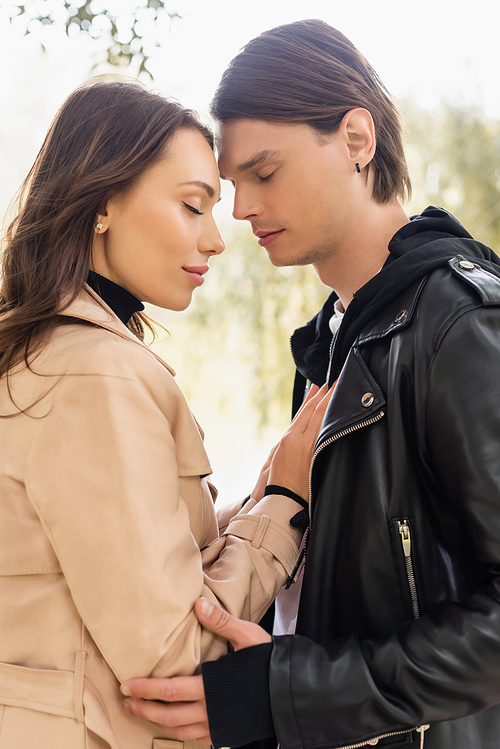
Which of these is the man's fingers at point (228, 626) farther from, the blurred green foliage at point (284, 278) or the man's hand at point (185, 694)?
the blurred green foliage at point (284, 278)

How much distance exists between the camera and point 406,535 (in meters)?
1.06

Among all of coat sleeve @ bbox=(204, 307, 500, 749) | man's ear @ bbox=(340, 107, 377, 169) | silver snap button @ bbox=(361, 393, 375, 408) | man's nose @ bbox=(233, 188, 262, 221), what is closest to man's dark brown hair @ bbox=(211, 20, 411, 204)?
man's ear @ bbox=(340, 107, 377, 169)

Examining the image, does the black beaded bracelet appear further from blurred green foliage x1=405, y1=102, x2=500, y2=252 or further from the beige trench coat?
blurred green foliage x1=405, y1=102, x2=500, y2=252

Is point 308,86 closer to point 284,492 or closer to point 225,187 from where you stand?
point 284,492

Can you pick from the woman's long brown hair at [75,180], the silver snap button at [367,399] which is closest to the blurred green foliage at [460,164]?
the woman's long brown hair at [75,180]

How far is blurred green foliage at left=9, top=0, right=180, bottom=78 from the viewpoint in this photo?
77.5 inches

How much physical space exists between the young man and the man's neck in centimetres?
19

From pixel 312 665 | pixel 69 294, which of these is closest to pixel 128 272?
pixel 69 294

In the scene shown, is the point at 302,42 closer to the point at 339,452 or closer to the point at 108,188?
the point at 108,188

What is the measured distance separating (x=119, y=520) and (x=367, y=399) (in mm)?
482

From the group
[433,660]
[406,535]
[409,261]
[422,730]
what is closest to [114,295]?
[409,261]

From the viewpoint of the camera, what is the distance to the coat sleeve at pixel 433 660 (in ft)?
3.12

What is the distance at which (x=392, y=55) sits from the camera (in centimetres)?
444

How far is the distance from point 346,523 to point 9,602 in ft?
1.97
